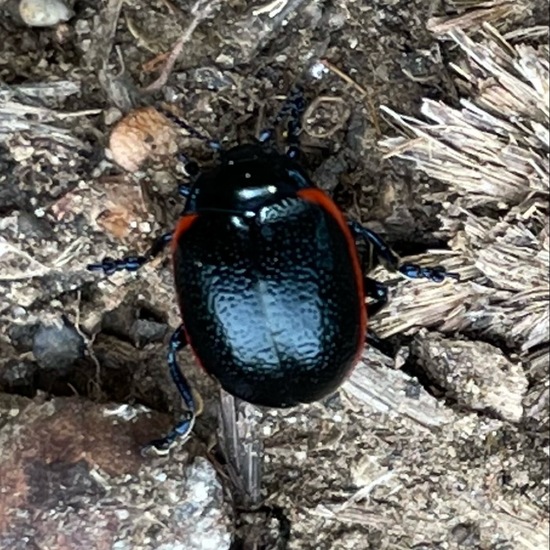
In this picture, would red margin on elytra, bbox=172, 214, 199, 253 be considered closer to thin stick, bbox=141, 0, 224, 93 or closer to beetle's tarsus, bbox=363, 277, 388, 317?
thin stick, bbox=141, 0, 224, 93

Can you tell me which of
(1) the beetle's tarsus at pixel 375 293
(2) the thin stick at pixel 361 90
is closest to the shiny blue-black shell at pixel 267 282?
(1) the beetle's tarsus at pixel 375 293

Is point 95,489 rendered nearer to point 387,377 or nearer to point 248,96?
point 387,377

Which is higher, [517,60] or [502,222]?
[517,60]

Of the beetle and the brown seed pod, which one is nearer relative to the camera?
the beetle

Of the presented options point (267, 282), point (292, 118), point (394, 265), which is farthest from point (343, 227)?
point (292, 118)

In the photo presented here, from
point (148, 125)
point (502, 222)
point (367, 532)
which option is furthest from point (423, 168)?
point (367, 532)

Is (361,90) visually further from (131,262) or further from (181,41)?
(131,262)

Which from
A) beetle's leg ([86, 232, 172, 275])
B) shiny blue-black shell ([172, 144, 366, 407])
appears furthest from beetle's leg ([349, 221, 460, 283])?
beetle's leg ([86, 232, 172, 275])
